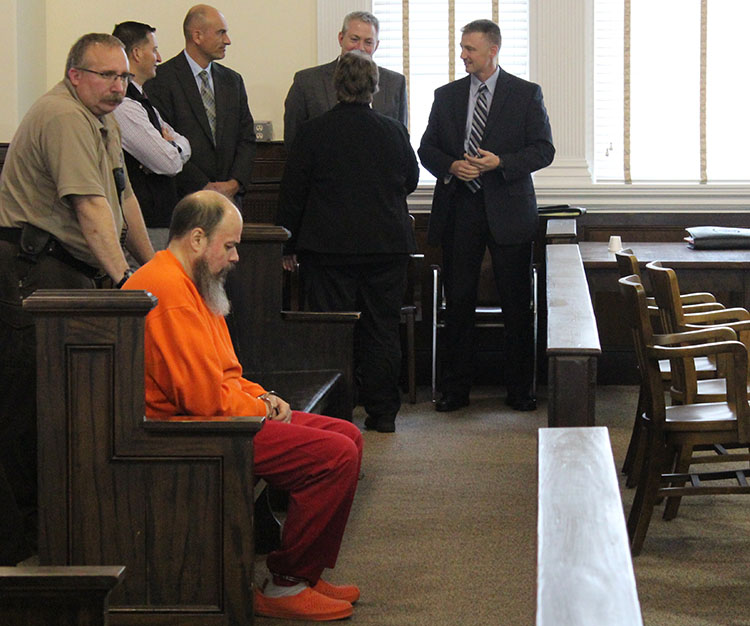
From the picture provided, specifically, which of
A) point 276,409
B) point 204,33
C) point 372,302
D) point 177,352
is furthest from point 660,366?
point 204,33

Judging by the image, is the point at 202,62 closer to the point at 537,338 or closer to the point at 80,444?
the point at 537,338

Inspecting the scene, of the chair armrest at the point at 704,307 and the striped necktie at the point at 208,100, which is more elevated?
the striped necktie at the point at 208,100

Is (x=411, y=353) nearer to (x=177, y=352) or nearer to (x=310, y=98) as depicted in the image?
(x=310, y=98)

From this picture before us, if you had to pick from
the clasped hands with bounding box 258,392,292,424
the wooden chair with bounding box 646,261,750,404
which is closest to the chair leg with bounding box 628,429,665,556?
the wooden chair with bounding box 646,261,750,404

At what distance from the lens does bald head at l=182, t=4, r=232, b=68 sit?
5.55 m

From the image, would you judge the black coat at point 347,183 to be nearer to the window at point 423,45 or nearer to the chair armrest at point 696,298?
the chair armrest at point 696,298

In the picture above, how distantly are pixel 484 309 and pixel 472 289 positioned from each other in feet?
2.03

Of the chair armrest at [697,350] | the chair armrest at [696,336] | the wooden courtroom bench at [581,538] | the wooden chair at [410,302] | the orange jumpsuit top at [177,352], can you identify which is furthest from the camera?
the wooden chair at [410,302]

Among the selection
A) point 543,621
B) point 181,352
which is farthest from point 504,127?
point 543,621

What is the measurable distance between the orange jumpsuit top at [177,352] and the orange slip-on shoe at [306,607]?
1.78ft


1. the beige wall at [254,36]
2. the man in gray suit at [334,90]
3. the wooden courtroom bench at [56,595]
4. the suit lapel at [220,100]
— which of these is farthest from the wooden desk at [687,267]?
the wooden courtroom bench at [56,595]

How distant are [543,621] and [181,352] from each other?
198 cm

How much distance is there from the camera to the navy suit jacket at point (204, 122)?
5520 millimetres

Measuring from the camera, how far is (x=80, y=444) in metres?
2.94
